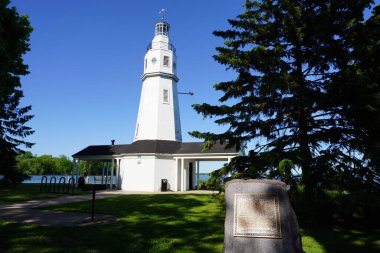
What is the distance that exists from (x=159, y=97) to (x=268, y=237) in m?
23.2

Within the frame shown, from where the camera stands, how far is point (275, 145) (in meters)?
9.63

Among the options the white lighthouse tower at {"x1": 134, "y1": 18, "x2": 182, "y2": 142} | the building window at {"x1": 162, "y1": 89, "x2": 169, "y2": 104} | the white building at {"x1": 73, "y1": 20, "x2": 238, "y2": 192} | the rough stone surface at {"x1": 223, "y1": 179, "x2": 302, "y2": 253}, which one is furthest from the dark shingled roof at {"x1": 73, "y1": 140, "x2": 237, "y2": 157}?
the rough stone surface at {"x1": 223, "y1": 179, "x2": 302, "y2": 253}

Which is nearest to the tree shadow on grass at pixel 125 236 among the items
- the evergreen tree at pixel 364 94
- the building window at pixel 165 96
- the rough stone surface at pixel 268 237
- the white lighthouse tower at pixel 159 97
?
the rough stone surface at pixel 268 237

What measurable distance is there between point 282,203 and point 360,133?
18.5ft

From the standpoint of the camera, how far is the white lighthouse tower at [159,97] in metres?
26.7

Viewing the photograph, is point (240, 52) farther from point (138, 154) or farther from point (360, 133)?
point (138, 154)

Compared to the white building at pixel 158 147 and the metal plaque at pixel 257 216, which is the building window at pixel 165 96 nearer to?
the white building at pixel 158 147

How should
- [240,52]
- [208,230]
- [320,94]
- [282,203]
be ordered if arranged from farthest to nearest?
1. [240,52]
2. [320,94]
3. [208,230]
4. [282,203]

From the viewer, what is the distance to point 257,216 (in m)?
4.87

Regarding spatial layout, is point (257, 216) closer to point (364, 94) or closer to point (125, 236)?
point (125, 236)

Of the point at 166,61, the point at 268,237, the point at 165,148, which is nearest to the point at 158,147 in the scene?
the point at 165,148

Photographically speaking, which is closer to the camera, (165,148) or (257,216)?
(257,216)

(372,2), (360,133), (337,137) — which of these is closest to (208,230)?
(337,137)

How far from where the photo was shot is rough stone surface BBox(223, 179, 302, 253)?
4.59 m
